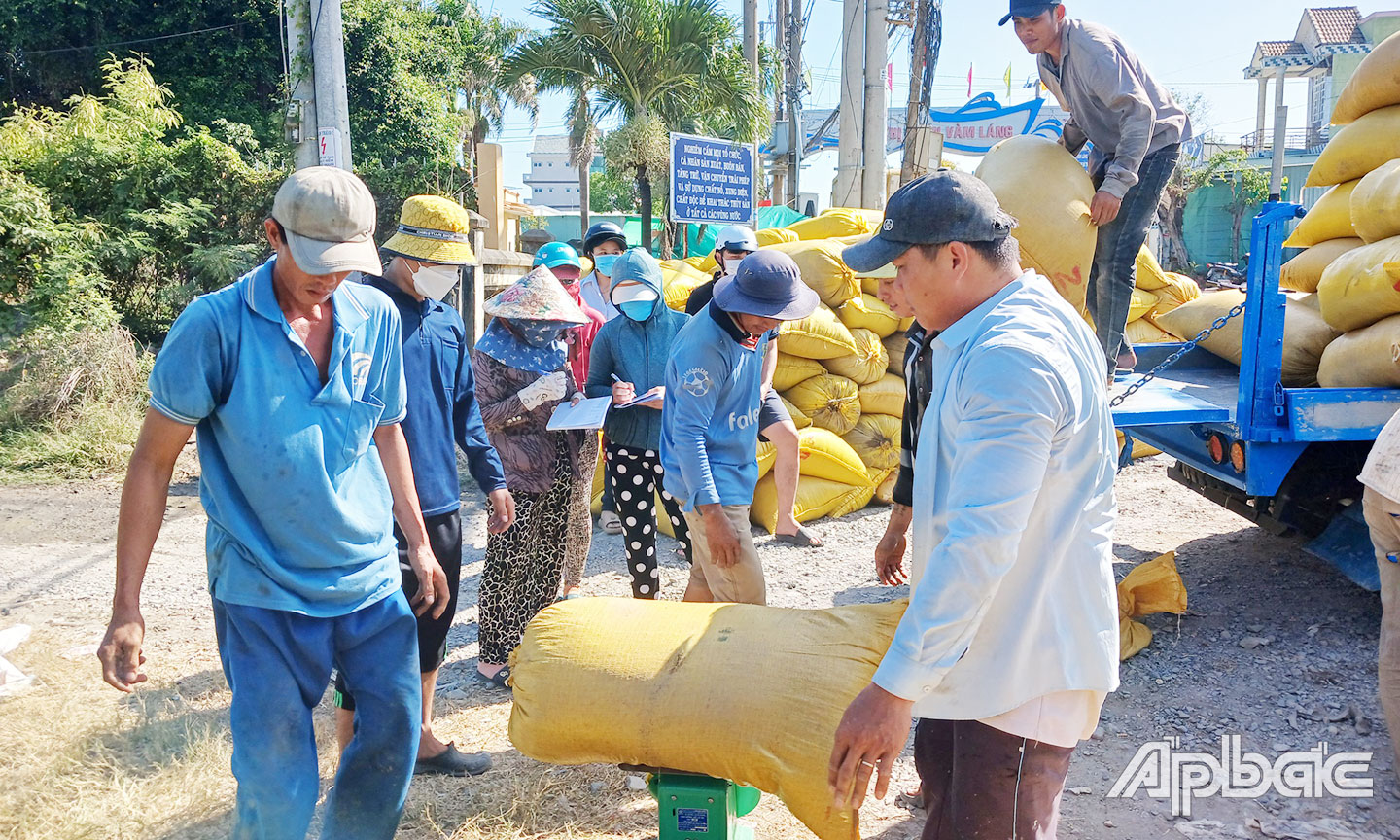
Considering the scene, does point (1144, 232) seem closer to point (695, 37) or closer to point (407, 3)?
point (695, 37)

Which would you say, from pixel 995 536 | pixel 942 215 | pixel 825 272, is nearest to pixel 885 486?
pixel 825 272

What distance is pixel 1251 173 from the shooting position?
1359 inches

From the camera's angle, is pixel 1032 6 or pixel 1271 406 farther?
pixel 1271 406

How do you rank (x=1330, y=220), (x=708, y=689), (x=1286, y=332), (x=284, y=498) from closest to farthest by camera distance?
(x=284, y=498)
(x=708, y=689)
(x=1286, y=332)
(x=1330, y=220)

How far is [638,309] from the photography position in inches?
158

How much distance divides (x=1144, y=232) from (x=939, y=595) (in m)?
3.07


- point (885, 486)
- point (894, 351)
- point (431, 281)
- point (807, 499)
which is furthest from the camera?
point (894, 351)

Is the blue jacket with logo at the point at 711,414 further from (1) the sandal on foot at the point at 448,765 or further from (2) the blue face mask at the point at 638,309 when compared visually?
(1) the sandal on foot at the point at 448,765

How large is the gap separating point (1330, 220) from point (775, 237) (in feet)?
11.8

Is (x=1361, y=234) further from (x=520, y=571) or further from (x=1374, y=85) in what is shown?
(x=520, y=571)

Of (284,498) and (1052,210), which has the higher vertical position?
(1052,210)

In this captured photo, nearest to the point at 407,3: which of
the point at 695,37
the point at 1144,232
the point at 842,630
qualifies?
the point at 695,37

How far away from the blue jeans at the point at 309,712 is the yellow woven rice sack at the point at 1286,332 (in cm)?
355

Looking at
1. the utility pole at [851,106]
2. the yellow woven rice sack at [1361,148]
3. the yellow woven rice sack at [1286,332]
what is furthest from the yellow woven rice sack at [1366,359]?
the utility pole at [851,106]
